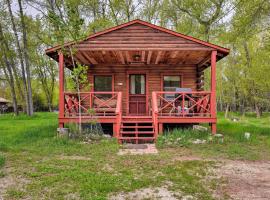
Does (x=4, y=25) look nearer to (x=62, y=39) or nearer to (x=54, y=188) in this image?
(x=62, y=39)

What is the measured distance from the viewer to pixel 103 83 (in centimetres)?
1296

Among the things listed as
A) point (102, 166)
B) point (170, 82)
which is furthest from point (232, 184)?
point (170, 82)

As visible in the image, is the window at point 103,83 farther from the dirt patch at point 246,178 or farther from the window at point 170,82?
the dirt patch at point 246,178

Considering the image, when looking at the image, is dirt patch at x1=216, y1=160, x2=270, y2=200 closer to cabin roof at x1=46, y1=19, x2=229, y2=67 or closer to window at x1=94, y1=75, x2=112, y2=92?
cabin roof at x1=46, y1=19, x2=229, y2=67

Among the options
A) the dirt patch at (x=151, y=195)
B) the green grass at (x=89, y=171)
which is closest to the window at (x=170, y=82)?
the green grass at (x=89, y=171)

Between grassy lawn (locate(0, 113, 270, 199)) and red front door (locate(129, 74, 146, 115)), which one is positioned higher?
red front door (locate(129, 74, 146, 115))

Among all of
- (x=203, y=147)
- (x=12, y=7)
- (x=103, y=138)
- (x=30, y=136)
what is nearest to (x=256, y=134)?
(x=203, y=147)

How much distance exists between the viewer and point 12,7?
20.5 m

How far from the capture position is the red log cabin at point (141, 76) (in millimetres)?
9883

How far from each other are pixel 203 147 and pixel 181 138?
894mm

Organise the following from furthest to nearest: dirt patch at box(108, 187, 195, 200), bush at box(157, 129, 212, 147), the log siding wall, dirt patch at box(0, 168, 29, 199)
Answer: the log siding wall → bush at box(157, 129, 212, 147) → dirt patch at box(0, 168, 29, 199) → dirt patch at box(108, 187, 195, 200)

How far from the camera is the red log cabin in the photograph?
9883 millimetres

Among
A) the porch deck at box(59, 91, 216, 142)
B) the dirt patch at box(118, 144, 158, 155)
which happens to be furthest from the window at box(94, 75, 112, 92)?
the dirt patch at box(118, 144, 158, 155)

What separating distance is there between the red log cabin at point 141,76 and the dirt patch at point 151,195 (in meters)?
4.48
